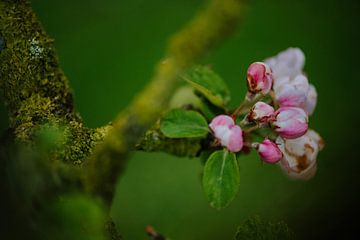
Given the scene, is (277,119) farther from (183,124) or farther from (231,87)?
(231,87)

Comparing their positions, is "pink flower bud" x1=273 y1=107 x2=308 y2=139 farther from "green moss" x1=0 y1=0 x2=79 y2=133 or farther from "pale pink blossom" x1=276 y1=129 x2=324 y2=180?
"green moss" x1=0 y1=0 x2=79 y2=133

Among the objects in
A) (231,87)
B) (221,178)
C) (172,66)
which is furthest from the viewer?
(231,87)

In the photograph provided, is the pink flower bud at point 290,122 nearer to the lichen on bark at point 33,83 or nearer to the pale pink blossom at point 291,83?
the pale pink blossom at point 291,83

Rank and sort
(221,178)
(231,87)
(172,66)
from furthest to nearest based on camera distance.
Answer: (231,87) → (221,178) → (172,66)

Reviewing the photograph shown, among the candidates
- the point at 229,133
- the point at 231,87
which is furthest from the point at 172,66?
the point at 231,87

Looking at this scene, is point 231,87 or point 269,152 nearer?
point 269,152

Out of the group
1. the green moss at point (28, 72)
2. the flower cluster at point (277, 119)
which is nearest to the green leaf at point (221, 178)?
the flower cluster at point (277, 119)
